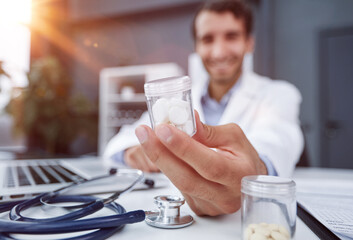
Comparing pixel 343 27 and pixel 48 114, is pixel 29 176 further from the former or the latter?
pixel 343 27

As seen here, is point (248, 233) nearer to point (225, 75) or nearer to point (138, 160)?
point (138, 160)

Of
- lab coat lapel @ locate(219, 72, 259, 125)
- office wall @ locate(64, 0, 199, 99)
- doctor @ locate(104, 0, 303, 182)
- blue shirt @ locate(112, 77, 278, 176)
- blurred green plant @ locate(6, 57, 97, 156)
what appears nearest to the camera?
doctor @ locate(104, 0, 303, 182)

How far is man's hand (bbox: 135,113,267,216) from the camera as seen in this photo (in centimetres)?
29

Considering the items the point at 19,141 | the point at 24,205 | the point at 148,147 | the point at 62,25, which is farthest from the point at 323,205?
the point at 62,25

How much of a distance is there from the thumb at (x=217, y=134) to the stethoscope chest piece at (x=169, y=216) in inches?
3.9

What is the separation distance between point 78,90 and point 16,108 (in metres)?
1.24

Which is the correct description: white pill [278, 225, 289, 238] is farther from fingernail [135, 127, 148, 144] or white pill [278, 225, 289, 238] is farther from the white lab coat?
the white lab coat

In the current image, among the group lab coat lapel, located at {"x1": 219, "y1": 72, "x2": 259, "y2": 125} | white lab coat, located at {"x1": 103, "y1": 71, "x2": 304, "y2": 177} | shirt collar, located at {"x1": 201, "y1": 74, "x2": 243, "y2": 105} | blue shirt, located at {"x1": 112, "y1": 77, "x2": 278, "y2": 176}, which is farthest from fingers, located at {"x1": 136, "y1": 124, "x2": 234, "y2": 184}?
shirt collar, located at {"x1": 201, "y1": 74, "x2": 243, "y2": 105}

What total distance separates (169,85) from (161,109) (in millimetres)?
34

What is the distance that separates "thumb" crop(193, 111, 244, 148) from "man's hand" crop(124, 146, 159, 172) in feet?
1.54

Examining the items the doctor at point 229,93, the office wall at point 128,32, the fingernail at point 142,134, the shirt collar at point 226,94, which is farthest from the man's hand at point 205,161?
the office wall at point 128,32

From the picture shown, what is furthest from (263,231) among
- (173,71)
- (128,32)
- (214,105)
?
(128,32)

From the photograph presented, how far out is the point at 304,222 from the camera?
398 mm

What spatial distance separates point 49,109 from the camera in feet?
10.2
